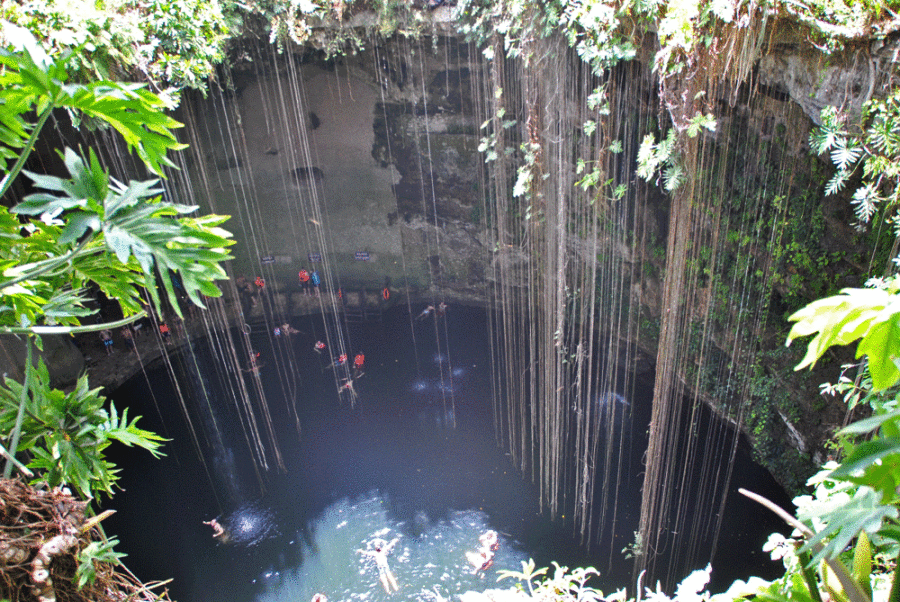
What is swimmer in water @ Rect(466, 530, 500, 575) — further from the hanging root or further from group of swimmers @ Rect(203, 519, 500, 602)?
the hanging root

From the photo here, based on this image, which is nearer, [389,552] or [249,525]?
[389,552]

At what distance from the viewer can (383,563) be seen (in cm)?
445

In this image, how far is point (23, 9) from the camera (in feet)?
11.7

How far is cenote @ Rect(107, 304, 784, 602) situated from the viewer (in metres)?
4.46

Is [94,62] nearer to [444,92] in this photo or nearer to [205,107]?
[205,107]

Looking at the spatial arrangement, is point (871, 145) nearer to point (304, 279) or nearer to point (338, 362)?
point (338, 362)

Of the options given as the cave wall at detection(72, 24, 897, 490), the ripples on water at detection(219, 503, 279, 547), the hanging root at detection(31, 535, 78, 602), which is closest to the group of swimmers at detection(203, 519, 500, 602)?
the ripples on water at detection(219, 503, 279, 547)

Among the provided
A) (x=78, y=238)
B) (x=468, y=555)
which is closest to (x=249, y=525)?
(x=468, y=555)

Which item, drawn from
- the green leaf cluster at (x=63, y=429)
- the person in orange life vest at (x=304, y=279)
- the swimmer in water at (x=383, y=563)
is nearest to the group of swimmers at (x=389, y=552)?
the swimmer in water at (x=383, y=563)

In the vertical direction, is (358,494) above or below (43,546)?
below

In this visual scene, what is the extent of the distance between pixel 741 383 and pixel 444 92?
4.95 m

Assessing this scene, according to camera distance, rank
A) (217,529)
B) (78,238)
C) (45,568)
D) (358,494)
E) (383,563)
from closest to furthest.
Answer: (78,238), (45,568), (383,563), (217,529), (358,494)

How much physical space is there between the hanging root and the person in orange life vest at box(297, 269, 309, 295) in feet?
22.2

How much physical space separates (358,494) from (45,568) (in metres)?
4.12
